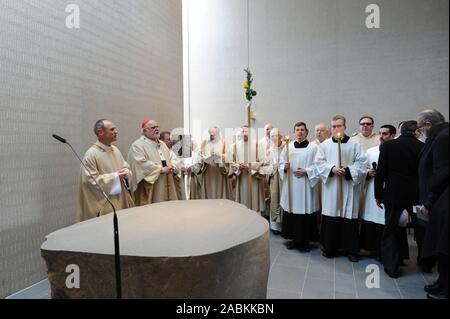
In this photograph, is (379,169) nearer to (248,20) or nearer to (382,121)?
(382,121)

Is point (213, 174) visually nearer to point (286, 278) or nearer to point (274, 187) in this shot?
point (274, 187)

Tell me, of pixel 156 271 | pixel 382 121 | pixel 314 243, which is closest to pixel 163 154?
pixel 314 243

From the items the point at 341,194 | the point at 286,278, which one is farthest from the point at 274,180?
the point at 286,278

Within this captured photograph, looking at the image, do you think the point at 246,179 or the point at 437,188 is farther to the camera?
the point at 246,179

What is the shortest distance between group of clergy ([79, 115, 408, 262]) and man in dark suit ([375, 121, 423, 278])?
48 cm

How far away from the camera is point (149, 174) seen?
14.1 ft

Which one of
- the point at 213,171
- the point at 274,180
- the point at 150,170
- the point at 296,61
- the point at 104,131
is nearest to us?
the point at 104,131

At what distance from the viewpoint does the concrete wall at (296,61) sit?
5004 millimetres

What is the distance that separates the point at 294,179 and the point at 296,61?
373cm

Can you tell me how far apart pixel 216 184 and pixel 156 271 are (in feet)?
13.7

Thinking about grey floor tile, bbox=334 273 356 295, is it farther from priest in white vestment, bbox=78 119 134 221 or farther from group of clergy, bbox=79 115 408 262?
priest in white vestment, bbox=78 119 134 221

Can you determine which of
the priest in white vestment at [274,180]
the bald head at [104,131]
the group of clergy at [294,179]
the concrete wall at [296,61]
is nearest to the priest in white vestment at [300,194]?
the group of clergy at [294,179]

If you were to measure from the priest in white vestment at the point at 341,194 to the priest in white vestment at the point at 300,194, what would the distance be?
0.27m

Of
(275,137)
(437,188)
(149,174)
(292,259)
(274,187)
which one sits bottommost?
(292,259)
